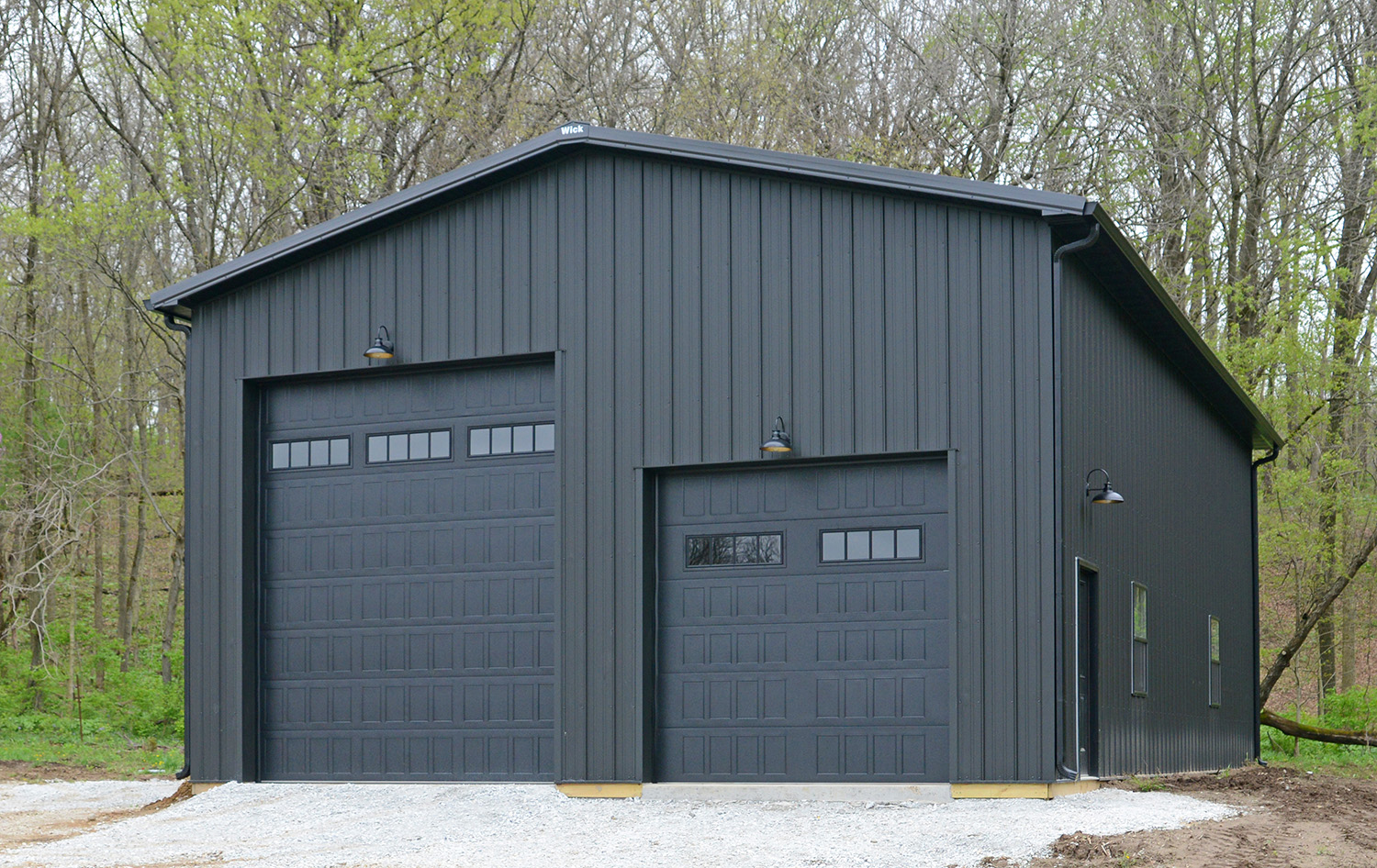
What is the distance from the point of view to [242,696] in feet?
40.4

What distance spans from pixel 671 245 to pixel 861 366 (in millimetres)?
1874

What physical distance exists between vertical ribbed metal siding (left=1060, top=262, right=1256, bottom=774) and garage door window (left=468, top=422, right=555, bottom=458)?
417 cm

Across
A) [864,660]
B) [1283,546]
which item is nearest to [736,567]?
[864,660]

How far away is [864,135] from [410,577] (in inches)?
474

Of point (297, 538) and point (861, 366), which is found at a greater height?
point (861, 366)

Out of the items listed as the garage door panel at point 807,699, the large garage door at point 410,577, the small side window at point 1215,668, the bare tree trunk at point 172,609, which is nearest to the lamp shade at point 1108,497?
the garage door panel at point 807,699

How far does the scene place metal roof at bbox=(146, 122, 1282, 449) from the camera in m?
10.2

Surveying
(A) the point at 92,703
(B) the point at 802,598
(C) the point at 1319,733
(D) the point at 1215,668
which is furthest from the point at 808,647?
(A) the point at 92,703

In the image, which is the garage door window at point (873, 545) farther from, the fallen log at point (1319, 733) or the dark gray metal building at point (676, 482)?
the fallen log at point (1319, 733)

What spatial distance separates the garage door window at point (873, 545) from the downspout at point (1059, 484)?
107 centimetres

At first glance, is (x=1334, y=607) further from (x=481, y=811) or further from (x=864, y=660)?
(x=481, y=811)

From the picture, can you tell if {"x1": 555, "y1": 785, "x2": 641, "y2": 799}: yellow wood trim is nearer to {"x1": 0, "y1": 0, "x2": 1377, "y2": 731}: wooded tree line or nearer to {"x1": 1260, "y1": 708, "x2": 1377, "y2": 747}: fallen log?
{"x1": 0, "y1": 0, "x2": 1377, "y2": 731}: wooded tree line

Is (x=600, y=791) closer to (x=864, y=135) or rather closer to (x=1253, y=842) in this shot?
(x=1253, y=842)

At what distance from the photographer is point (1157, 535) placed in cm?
1356
